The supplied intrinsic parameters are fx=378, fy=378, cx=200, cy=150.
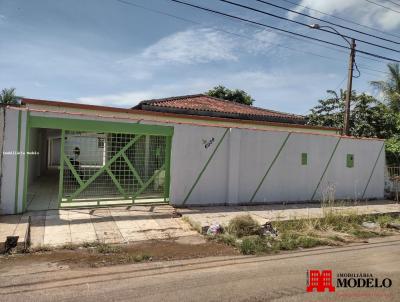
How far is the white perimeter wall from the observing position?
36.4ft

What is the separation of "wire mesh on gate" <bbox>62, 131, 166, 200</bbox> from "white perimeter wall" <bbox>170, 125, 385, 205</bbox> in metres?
0.60

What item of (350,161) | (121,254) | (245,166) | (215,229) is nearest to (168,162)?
(245,166)

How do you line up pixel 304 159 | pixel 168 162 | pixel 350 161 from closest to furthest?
pixel 168 162 < pixel 304 159 < pixel 350 161

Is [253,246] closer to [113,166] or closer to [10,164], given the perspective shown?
Result: [113,166]

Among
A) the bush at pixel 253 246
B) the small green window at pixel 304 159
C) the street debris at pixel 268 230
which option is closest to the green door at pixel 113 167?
the street debris at pixel 268 230

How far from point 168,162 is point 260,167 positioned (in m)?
3.11

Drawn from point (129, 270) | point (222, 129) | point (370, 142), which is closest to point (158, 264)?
point (129, 270)

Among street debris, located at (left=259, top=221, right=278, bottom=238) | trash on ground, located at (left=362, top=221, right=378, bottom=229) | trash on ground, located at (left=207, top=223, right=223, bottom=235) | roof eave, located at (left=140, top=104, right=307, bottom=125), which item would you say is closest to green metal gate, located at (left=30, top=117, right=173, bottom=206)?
trash on ground, located at (left=207, top=223, right=223, bottom=235)

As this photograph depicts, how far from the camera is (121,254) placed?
680cm

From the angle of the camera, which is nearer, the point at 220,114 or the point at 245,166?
the point at 245,166

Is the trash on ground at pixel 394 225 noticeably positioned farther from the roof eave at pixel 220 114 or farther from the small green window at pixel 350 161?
the roof eave at pixel 220 114

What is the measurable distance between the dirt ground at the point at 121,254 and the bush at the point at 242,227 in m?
0.73

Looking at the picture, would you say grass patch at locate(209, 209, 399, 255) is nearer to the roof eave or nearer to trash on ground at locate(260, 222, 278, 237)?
trash on ground at locate(260, 222, 278, 237)

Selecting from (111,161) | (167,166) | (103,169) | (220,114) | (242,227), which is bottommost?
(242,227)
